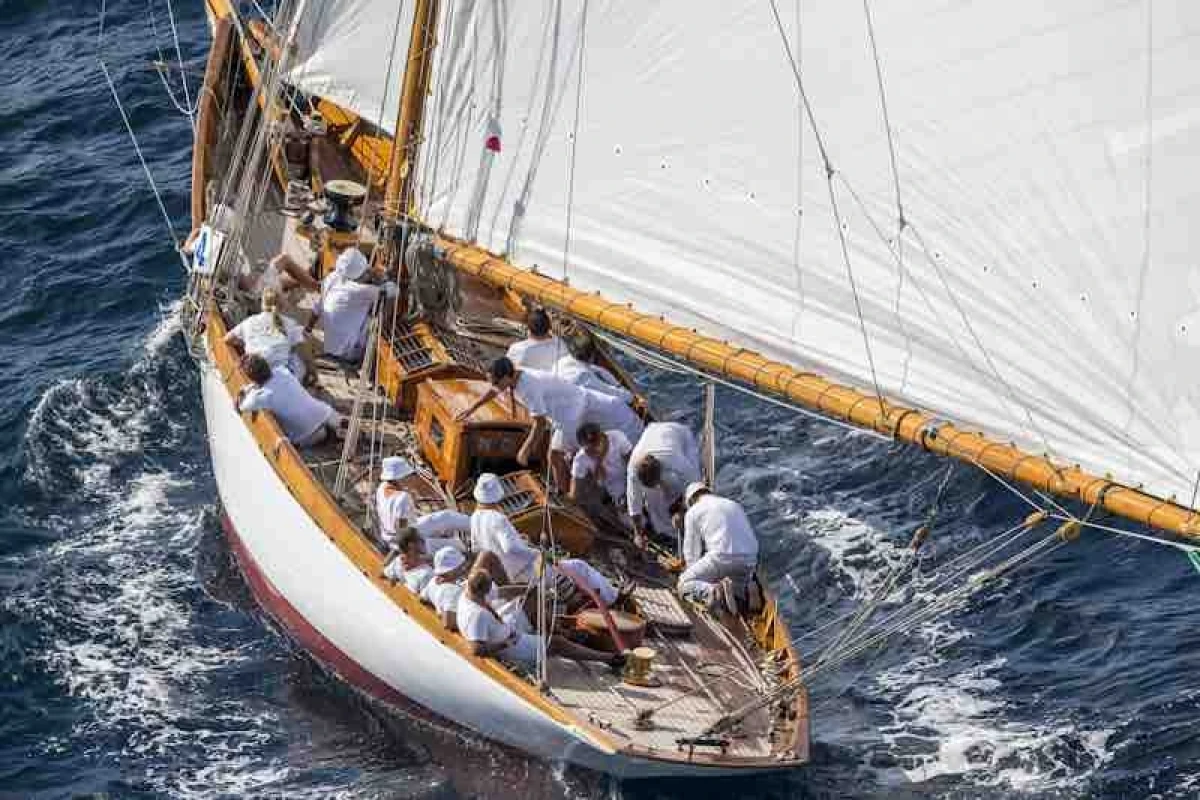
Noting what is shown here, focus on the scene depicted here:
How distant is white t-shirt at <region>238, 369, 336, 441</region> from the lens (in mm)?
25266

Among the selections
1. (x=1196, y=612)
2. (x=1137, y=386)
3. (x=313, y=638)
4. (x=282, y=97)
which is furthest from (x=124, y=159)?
(x=1137, y=386)

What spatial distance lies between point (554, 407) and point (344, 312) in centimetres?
352

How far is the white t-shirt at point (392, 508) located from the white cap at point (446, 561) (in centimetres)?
97

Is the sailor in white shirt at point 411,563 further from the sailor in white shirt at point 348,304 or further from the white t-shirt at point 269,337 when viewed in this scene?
the sailor in white shirt at point 348,304

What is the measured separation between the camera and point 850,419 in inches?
762

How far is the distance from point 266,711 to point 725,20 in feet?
29.8

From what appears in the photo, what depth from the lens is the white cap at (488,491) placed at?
23.3 m

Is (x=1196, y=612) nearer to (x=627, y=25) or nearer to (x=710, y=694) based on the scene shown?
(x=710, y=694)

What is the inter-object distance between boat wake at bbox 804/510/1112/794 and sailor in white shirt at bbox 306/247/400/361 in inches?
262

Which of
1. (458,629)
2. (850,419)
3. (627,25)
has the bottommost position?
(458,629)

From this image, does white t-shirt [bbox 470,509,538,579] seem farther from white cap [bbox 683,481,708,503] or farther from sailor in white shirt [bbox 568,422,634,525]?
white cap [bbox 683,481,708,503]

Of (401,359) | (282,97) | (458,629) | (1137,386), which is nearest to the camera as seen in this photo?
(1137,386)

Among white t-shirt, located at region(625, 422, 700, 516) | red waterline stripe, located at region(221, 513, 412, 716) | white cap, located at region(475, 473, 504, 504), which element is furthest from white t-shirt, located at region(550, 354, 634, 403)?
red waterline stripe, located at region(221, 513, 412, 716)

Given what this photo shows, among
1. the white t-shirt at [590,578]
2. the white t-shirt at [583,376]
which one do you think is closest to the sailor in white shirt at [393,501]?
the white t-shirt at [590,578]
